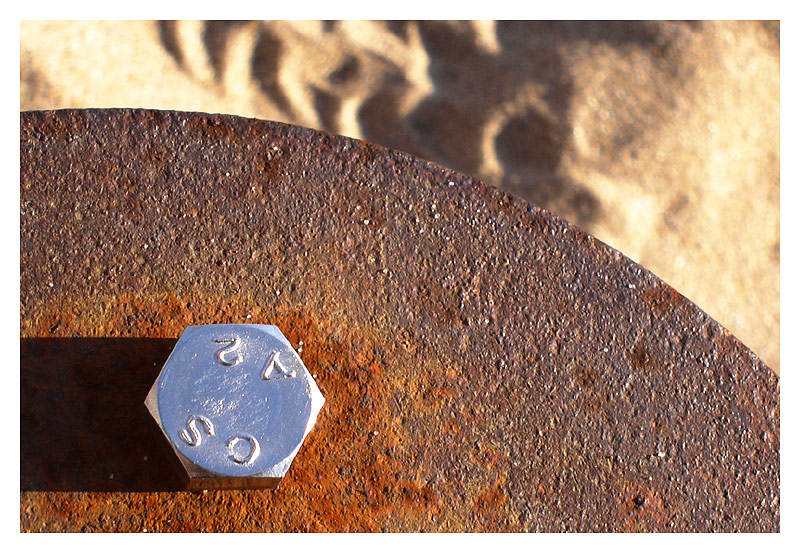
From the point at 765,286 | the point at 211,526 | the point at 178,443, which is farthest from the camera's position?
the point at 765,286

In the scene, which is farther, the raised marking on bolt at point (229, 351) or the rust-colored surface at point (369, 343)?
the rust-colored surface at point (369, 343)

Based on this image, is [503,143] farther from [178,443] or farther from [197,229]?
[178,443]

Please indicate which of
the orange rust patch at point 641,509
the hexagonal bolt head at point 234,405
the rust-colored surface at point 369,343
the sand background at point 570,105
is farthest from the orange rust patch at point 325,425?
the sand background at point 570,105

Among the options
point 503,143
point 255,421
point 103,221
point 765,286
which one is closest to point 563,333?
point 255,421

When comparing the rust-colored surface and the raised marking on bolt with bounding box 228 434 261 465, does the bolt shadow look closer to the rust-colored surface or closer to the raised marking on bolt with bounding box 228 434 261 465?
the rust-colored surface

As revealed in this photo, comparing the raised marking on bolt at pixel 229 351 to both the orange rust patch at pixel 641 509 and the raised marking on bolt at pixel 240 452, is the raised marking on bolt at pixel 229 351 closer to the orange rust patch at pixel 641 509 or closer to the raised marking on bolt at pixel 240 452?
the raised marking on bolt at pixel 240 452
